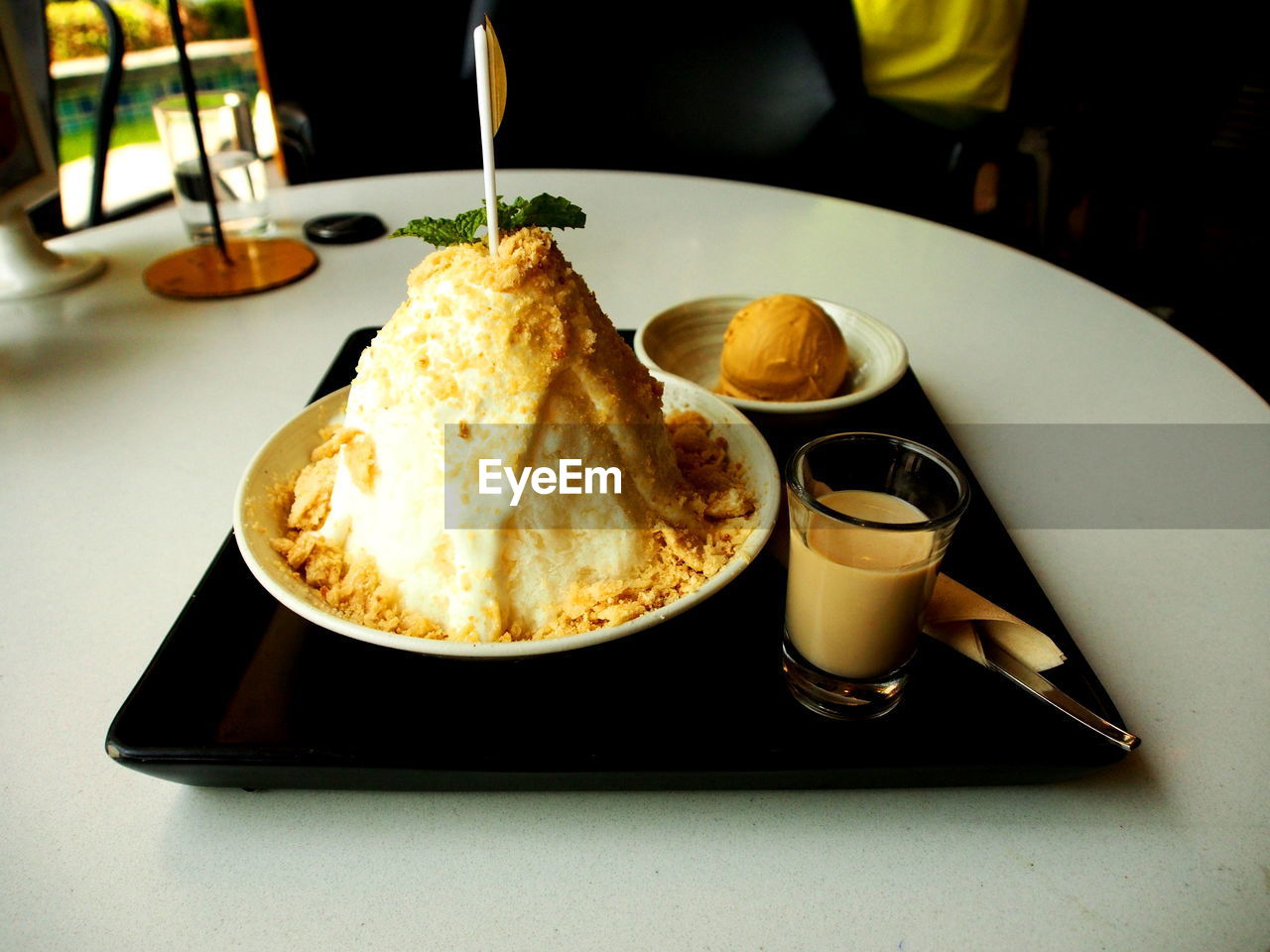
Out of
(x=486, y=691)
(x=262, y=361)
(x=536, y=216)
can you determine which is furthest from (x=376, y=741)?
(x=262, y=361)

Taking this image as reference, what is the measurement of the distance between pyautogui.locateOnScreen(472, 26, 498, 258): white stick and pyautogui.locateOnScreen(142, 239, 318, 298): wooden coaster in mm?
1002

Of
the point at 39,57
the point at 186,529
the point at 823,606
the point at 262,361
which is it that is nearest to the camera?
the point at 823,606

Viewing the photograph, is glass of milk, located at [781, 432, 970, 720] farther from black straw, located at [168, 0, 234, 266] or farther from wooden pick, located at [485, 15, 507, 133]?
black straw, located at [168, 0, 234, 266]

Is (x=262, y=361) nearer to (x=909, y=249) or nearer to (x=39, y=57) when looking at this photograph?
(x=909, y=249)

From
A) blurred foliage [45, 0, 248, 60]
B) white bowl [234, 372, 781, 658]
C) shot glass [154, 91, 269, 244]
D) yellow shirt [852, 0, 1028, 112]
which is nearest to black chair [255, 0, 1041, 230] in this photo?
yellow shirt [852, 0, 1028, 112]

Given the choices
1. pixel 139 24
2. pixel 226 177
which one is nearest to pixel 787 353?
pixel 226 177

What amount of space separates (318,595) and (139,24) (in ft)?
18.8

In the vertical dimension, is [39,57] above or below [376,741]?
above

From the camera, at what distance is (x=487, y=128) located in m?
0.73

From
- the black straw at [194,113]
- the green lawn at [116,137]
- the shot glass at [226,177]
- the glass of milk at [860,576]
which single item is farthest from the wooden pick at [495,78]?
the green lawn at [116,137]

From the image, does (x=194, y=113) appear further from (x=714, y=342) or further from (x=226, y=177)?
(x=714, y=342)

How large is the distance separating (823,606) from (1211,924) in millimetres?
348

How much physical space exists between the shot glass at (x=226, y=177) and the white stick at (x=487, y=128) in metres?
1.19

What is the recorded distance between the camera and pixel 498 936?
24.0 inches
